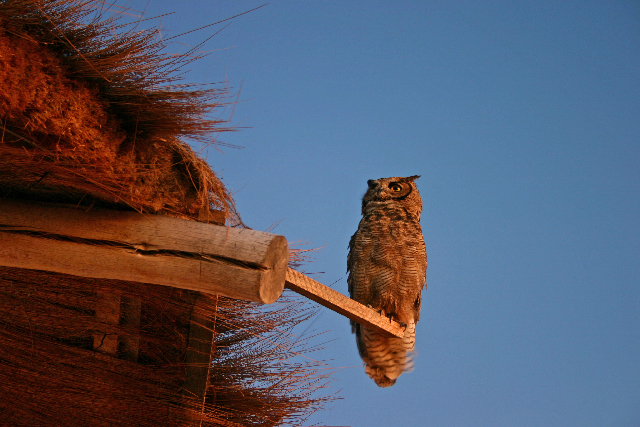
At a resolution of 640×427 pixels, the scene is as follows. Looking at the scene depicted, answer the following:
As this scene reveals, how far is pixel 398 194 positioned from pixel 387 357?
35.7 inches

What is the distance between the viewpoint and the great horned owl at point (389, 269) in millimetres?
2951

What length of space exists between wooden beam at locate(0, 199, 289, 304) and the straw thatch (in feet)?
0.18

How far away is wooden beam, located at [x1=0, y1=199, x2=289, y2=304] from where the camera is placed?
1.41 meters

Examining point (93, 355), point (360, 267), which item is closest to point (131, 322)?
point (93, 355)

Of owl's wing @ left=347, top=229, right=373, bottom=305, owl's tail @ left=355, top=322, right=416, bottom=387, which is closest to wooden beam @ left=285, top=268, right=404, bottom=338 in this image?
owl's tail @ left=355, top=322, right=416, bottom=387

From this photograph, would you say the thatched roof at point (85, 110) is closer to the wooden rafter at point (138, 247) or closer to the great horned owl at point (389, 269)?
the wooden rafter at point (138, 247)

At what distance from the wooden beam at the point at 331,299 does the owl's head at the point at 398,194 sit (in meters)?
0.97

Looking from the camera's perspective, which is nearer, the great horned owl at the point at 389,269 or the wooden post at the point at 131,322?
the wooden post at the point at 131,322

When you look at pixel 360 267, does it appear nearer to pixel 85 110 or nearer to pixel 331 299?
pixel 331 299

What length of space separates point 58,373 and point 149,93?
119 cm

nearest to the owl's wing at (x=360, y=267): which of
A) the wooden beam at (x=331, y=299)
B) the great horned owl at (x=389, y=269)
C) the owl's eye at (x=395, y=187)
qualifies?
the great horned owl at (x=389, y=269)

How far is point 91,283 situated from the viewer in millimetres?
1966

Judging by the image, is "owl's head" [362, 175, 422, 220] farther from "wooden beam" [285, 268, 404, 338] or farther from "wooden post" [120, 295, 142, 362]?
"wooden post" [120, 295, 142, 362]

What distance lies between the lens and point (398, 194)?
316 centimetres
